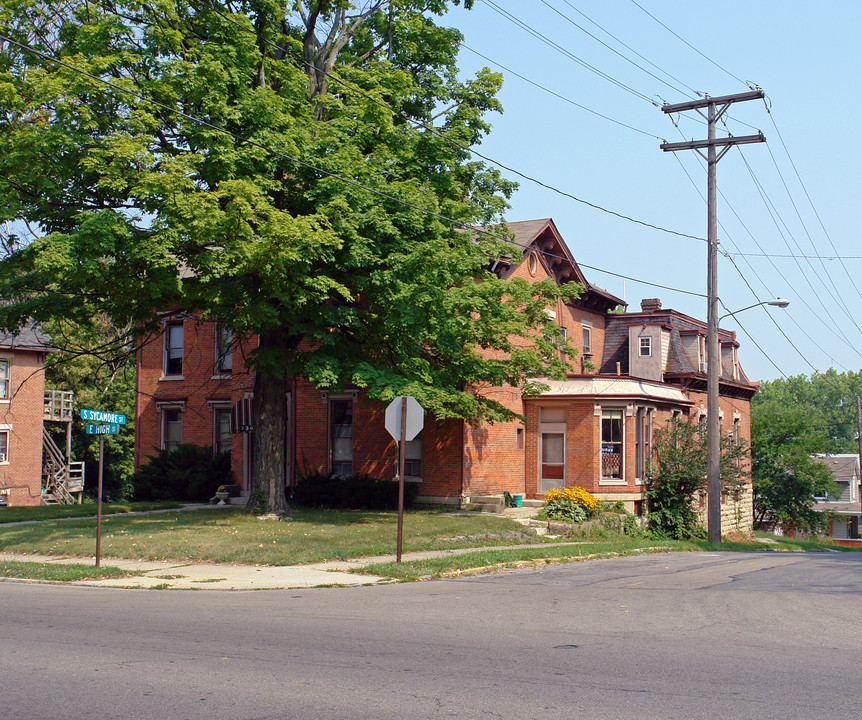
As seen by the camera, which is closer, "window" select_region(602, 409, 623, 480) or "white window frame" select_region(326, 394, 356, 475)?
"white window frame" select_region(326, 394, 356, 475)

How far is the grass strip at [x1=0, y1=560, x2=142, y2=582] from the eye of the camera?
14.6 m

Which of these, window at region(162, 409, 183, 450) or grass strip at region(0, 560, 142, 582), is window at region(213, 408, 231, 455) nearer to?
window at region(162, 409, 183, 450)

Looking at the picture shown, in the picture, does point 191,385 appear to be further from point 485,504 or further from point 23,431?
point 23,431

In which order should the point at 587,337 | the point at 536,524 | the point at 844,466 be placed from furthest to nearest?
the point at 844,466
the point at 587,337
the point at 536,524

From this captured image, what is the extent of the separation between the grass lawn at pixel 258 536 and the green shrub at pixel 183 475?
22.5 ft

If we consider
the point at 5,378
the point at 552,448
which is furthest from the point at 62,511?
the point at 5,378

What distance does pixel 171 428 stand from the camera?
117 ft

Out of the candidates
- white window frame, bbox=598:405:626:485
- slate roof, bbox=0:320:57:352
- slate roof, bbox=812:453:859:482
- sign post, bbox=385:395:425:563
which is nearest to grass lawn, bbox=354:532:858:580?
sign post, bbox=385:395:425:563

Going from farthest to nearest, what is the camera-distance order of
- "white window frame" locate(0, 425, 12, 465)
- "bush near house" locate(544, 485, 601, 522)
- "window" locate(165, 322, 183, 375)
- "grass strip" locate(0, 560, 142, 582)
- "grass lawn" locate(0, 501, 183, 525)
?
"white window frame" locate(0, 425, 12, 465) < "window" locate(165, 322, 183, 375) < "bush near house" locate(544, 485, 601, 522) < "grass lawn" locate(0, 501, 183, 525) < "grass strip" locate(0, 560, 142, 582)

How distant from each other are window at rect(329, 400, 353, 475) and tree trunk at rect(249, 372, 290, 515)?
20.9 ft

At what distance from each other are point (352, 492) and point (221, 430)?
371 inches

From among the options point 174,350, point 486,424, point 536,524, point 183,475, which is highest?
point 174,350

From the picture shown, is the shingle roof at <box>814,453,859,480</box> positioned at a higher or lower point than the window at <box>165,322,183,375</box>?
lower

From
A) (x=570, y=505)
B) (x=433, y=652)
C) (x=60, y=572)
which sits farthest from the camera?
(x=570, y=505)
